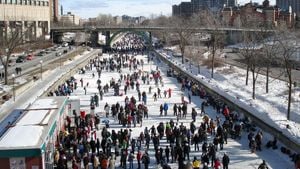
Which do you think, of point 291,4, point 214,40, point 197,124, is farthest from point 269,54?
point 291,4

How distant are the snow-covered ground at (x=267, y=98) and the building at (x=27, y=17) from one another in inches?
1746

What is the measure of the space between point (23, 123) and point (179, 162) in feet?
19.3

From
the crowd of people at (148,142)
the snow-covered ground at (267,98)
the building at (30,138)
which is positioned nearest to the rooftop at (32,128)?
the building at (30,138)

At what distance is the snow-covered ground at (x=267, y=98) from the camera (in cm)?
2423

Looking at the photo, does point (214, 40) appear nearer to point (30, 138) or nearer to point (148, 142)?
point (148, 142)

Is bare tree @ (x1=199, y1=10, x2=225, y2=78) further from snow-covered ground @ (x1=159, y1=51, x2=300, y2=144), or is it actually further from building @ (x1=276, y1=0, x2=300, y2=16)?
building @ (x1=276, y1=0, x2=300, y2=16)

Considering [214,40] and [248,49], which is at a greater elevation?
[214,40]

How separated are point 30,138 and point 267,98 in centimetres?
2160

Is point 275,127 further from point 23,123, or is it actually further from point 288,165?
point 23,123

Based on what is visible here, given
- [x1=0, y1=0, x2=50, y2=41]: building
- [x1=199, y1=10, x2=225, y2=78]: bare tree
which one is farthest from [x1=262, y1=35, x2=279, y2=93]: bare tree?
[x1=0, y1=0, x2=50, y2=41]: building

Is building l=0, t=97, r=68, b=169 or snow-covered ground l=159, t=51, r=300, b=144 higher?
building l=0, t=97, r=68, b=169

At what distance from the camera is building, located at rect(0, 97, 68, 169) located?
1438 cm

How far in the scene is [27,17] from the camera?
9800 cm

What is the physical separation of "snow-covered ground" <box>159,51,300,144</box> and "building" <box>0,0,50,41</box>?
44.4 meters
